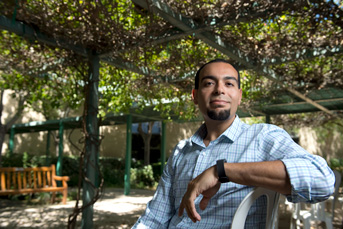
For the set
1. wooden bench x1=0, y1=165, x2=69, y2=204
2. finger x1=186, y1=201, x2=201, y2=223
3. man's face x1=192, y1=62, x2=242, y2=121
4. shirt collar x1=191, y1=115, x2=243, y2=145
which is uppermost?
man's face x1=192, y1=62, x2=242, y2=121

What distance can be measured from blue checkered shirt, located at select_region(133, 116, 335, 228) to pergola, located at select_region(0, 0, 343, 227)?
1.80m

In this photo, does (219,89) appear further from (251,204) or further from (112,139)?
(112,139)

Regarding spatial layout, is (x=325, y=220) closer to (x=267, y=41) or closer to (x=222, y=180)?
(x=267, y=41)

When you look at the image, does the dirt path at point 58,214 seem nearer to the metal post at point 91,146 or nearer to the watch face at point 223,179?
the metal post at point 91,146

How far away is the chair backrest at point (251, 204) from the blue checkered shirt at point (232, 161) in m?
0.10

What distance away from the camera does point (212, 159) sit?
65.9 inches

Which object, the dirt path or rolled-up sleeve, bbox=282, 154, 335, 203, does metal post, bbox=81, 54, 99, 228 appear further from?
rolled-up sleeve, bbox=282, 154, 335, 203

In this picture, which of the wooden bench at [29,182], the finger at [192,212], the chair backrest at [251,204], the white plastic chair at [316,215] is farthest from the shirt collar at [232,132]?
the wooden bench at [29,182]

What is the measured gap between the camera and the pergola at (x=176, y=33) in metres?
3.61

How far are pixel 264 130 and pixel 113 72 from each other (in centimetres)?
512

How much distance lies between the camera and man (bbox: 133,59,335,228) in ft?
3.93

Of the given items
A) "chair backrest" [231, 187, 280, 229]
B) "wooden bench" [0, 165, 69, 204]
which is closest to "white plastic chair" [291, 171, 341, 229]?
"chair backrest" [231, 187, 280, 229]

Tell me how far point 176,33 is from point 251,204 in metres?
3.12

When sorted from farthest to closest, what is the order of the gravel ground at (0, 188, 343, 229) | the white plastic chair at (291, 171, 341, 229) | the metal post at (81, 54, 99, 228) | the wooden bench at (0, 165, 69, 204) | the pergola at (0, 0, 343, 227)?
the wooden bench at (0, 165, 69, 204)
the gravel ground at (0, 188, 343, 229)
the metal post at (81, 54, 99, 228)
the white plastic chair at (291, 171, 341, 229)
the pergola at (0, 0, 343, 227)
